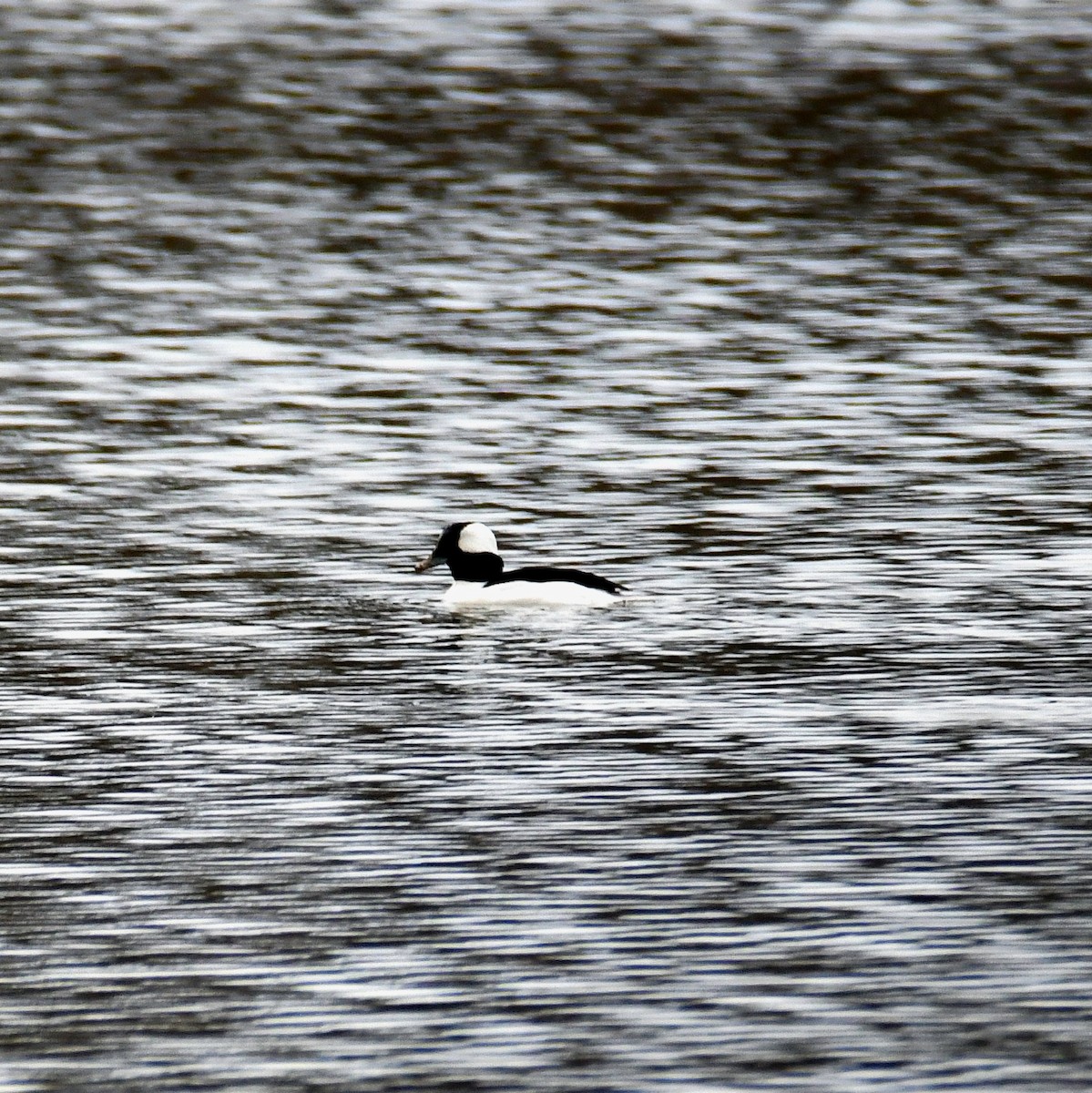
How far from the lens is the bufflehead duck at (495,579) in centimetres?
1864

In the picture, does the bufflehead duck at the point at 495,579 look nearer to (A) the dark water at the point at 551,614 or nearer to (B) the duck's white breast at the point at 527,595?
(B) the duck's white breast at the point at 527,595

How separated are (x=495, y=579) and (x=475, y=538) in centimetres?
33

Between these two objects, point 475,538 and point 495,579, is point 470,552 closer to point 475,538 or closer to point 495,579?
point 475,538

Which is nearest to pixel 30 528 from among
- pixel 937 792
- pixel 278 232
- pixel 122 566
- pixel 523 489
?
pixel 122 566

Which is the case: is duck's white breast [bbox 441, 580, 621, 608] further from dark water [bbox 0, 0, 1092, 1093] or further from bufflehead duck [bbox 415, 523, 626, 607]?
dark water [bbox 0, 0, 1092, 1093]

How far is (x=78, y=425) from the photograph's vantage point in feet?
84.7

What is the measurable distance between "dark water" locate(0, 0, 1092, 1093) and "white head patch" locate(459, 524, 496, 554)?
530 mm

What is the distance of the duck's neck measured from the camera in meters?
19.4

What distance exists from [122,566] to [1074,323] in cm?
1336

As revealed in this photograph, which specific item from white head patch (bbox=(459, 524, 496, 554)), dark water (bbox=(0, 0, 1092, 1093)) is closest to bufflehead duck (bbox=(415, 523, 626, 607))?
white head patch (bbox=(459, 524, 496, 554))

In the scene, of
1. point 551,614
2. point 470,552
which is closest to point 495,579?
point 470,552

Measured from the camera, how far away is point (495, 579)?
19344 millimetres

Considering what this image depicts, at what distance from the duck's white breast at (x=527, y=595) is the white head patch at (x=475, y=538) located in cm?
23

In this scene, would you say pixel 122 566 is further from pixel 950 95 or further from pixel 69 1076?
pixel 950 95
